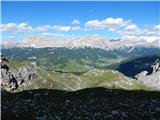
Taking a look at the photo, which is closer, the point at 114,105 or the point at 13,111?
the point at 13,111

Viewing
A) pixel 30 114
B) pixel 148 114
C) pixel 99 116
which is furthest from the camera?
pixel 148 114

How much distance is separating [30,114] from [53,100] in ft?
24.8

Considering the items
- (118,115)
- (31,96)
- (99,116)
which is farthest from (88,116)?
(31,96)

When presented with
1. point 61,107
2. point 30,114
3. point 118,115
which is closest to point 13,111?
point 30,114

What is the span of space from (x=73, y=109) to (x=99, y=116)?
244cm

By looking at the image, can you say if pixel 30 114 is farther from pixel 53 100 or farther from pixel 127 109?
pixel 127 109

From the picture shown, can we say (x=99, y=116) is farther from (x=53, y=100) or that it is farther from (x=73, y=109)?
(x=53, y=100)

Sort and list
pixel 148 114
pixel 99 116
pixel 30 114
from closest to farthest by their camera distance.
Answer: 1. pixel 30 114
2. pixel 99 116
3. pixel 148 114

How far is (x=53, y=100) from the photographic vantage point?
106 feet

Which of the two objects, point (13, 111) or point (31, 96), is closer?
point (13, 111)

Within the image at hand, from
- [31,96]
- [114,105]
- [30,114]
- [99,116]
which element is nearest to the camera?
[30,114]

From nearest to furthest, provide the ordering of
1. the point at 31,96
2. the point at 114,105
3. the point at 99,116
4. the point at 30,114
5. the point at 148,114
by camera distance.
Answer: the point at 30,114 → the point at 99,116 → the point at 148,114 → the point at 114,105 → the point at 31,96

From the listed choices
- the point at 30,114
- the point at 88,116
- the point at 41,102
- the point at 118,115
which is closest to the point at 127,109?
the point at 118,115

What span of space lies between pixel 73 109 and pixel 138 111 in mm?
6534
